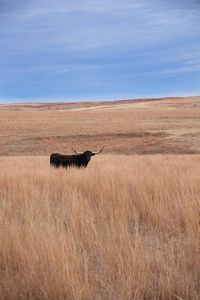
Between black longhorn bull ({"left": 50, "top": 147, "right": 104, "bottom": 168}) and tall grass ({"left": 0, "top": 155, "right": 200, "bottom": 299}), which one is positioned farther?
black longhorn bull ({"left": 50, "top": 147, "right": 104, "bottom": 168})

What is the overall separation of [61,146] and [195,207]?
36587 millimetres

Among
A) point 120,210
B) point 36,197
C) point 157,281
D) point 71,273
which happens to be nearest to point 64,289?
point 71,273

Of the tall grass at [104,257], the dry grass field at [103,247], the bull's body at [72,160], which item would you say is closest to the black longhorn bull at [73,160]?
the bull's body at [72,160]

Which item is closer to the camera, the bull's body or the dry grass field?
the dry grass field

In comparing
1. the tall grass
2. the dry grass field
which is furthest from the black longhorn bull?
the tall grass

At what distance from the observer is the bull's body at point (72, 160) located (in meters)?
17.7

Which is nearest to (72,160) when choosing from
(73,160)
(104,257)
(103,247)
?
(73,160)

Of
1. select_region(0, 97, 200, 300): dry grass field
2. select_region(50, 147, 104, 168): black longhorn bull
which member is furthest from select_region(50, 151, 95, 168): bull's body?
select_region(0, 97, 200, 300): dry grass field

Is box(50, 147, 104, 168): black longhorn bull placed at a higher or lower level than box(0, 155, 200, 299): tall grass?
higher

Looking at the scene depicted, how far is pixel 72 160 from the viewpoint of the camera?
59.1 ft

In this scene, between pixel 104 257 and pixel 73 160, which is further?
pixel 73 160

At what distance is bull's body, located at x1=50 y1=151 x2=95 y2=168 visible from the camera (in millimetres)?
17719

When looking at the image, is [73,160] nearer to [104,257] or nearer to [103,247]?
[103,247]

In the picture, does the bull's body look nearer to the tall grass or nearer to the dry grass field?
the dry grass field
